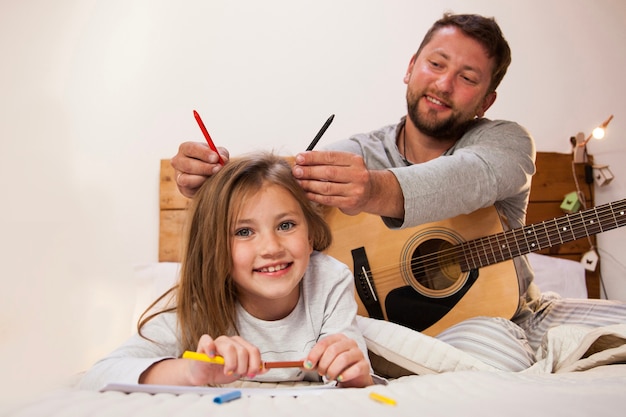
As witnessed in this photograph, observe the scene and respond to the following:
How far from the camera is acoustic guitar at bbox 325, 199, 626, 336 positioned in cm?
126

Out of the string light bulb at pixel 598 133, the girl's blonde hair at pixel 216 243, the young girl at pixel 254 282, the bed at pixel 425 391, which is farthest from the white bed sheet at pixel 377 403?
the string light bulb at pixel 598 133

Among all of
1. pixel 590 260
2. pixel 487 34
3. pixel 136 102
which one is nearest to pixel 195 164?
pixel 487 34

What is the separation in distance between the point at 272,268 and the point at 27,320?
3.97ft

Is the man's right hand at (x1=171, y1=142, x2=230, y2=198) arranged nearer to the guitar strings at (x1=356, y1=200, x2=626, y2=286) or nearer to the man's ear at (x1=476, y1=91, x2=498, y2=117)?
the guitar strings at (x1=356, y1=200, x2=626, y2=286)

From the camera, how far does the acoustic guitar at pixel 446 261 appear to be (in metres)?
1.26

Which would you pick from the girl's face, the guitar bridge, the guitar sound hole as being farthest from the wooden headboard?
the girl's face

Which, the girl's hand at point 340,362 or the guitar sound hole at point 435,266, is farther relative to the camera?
the guitar sound hole at point 435,266

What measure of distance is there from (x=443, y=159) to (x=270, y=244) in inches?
19.0

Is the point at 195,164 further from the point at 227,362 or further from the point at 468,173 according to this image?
the point at 468,173

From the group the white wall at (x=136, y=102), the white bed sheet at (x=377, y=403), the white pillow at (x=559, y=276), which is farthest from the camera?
the white pillow at (x=559, y=276)

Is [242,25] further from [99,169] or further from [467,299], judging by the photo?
[467,299]

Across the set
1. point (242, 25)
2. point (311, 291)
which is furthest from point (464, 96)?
point (242, 25)

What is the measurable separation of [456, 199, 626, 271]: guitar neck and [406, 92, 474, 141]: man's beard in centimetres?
33

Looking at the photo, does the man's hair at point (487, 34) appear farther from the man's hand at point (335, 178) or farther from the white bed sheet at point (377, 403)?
the white bed sheet at point (377, 403)
